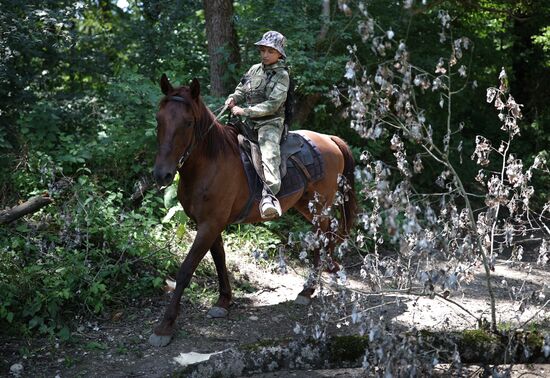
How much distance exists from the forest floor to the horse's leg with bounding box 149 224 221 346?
0.33ft

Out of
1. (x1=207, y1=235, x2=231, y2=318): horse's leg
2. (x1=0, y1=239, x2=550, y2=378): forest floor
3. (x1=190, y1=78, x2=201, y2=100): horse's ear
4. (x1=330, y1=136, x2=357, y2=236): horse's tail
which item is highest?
(x1=190, y1=78, x2=201, y2=100): horse's ear

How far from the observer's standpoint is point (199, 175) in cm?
582

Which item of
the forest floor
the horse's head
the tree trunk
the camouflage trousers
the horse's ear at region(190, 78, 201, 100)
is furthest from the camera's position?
the tree trunk

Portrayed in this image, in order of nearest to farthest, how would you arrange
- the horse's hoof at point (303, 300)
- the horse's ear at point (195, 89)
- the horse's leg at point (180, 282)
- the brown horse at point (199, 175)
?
the brown horse at point (199, 175) < the horse's ear at point (195, 89) < the horse's leg at point (180, 282) < the horse's hoof at point (303, 300)

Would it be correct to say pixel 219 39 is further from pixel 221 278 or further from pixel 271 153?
pixel 221 278

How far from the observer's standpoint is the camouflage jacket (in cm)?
608

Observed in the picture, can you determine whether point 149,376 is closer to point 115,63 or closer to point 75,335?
point 75,335

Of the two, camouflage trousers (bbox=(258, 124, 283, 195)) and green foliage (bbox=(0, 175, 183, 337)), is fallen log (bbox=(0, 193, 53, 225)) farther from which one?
camouflage trousers (bbox=(258, 124, 283, 195))

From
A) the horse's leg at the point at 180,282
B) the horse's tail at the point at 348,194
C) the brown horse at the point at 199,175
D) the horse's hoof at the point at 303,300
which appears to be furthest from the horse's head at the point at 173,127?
the horse's tail at the point at 348,194

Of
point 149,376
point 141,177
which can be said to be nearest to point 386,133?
point 149,376

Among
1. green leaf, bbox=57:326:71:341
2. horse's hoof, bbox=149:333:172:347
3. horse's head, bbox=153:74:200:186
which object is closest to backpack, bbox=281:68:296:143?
horse's head, bbox=153:74:200:186

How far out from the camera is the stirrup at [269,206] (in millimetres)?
5965

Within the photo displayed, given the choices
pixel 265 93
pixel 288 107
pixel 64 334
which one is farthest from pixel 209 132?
pixel 64 334

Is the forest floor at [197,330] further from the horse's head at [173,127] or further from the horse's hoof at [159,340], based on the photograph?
the horse's head at [173,127]
